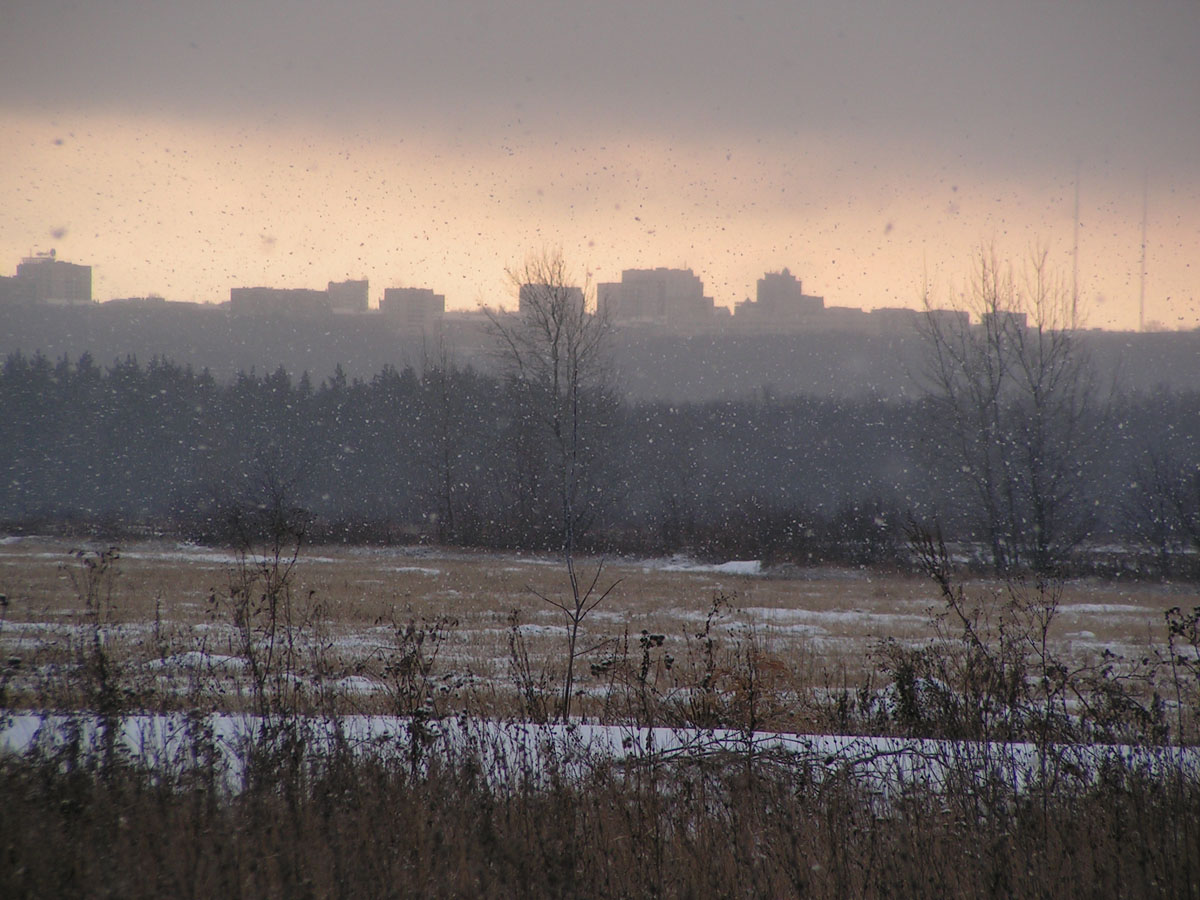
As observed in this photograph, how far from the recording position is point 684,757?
555cm

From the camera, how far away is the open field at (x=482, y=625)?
7262 millimetres

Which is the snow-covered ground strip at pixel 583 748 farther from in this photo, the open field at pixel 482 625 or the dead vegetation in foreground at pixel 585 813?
the open field at pixel 482 625

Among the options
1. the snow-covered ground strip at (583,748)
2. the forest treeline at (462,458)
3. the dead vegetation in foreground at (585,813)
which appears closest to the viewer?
the dead vegetation in foreground at (585,813)

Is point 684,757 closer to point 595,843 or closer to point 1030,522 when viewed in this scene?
point 595,843

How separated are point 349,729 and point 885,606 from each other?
18.4 metres

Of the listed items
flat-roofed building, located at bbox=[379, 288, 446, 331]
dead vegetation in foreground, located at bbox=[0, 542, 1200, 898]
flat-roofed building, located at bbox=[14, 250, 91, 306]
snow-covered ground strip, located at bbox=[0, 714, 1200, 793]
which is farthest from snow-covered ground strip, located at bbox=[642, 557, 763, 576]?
flat-roofed building, located at bbox=[14, 250, 91, 306]

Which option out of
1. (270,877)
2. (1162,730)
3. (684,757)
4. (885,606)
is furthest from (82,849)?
(885,606)

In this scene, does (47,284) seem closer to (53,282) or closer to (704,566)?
(53,282)

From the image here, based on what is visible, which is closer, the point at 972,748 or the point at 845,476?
the point at 972,748

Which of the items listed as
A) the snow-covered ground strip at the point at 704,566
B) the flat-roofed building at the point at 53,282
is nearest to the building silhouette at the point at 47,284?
the flat-roofed building at the point at 53,282

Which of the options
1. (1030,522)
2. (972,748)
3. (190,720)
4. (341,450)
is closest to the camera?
(190,720)

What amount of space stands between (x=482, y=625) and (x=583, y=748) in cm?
992

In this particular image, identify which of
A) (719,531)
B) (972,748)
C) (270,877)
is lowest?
(719,531)

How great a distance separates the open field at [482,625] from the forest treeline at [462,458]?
8.15m
